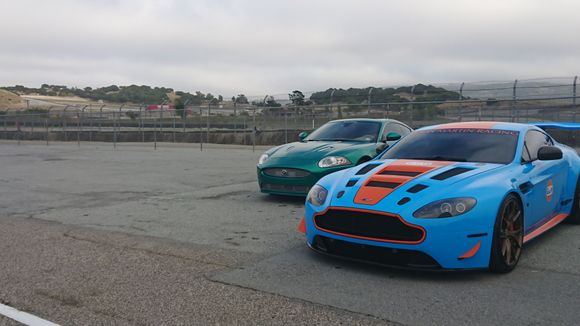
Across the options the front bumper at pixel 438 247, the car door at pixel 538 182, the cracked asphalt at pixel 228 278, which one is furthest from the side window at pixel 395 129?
the front bumper at pixel 438 247

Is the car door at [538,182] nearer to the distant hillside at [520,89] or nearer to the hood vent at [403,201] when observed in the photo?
the hood vent at [403,201]

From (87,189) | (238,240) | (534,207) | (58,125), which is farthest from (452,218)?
(58,125)

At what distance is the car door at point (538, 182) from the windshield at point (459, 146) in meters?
0.21

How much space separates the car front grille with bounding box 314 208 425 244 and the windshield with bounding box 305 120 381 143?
170 inches

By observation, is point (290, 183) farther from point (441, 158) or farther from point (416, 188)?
point (416, 188)

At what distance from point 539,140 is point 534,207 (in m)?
1.21

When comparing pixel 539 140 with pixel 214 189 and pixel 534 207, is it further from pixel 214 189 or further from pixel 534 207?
pixel 214 189

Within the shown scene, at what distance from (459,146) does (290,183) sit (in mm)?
3094

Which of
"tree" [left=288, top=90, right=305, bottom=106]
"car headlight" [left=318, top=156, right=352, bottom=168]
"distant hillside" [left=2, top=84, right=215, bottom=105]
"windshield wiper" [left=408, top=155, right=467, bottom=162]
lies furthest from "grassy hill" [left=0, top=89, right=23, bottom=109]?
"windshield wiper" [left=408, top=155, right=467, bottom=162]

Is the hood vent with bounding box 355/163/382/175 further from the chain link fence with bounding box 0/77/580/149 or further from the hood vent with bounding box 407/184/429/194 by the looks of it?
the chain link fence with bounding box 0/77/580/149

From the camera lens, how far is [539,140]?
596 cm

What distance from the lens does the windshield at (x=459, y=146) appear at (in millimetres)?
5250

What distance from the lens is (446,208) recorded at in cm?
418

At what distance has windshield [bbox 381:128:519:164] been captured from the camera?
5250 mm
